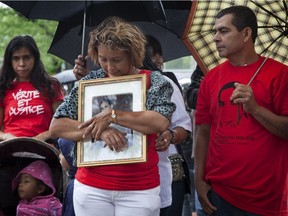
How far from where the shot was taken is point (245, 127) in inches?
174

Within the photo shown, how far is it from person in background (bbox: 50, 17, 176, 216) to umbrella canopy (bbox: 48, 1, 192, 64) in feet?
4.54

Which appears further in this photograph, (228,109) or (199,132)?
(199,132)

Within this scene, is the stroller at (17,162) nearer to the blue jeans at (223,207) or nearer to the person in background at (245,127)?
the blue jeans at (223,207)

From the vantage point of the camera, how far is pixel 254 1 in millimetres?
4898

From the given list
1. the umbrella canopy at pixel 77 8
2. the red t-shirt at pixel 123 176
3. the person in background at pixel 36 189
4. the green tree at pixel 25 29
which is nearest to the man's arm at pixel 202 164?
the red t-shirt at pixel 123 176

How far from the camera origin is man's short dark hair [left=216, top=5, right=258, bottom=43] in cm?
459

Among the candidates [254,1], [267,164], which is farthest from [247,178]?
[254,1]

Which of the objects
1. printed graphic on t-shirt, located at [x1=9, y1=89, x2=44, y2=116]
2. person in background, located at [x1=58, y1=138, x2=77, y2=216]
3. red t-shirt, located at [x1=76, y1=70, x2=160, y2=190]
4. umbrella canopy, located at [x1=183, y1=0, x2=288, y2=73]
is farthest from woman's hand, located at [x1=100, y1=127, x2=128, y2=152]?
printed graphic on t-shirt, located at [x1=9, y1=89, x2=44, y2=116]

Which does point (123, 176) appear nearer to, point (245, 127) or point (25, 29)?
point (245, 127)

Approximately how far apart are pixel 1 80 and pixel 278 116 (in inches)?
118

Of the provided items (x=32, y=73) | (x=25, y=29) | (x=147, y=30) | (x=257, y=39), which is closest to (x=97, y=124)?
(x=257, y=39)

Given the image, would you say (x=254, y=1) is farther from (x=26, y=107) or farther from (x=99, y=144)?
(x=26, y=107)

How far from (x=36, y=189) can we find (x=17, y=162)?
1.03 feet

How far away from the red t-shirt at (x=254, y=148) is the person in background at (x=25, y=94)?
7.06ft
